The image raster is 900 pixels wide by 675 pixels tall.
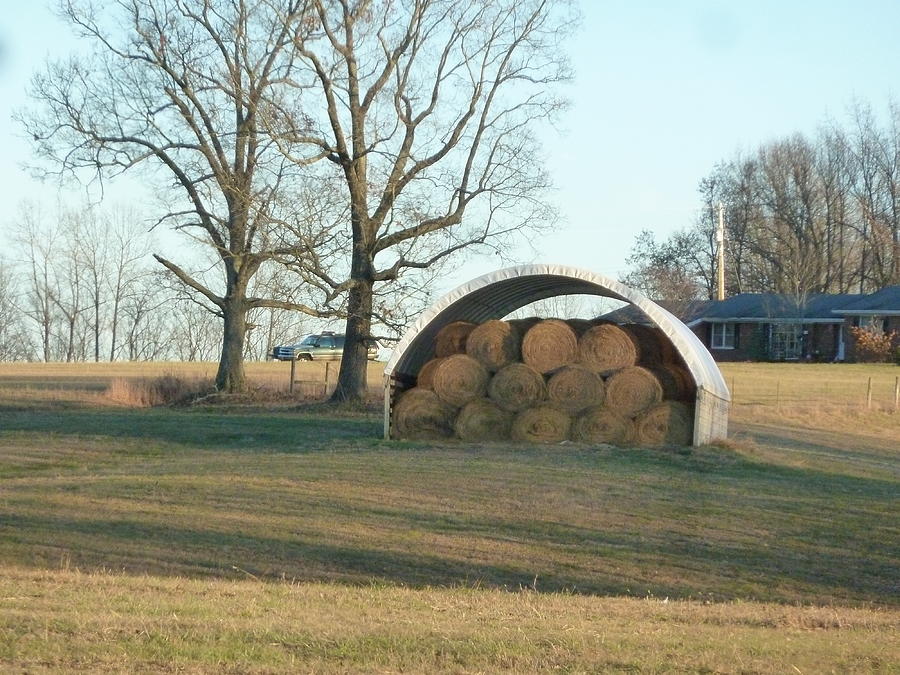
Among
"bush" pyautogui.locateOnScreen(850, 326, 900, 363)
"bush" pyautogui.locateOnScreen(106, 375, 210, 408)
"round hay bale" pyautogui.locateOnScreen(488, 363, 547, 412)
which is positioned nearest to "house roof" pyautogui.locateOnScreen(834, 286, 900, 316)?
"bush" pyautogui.locateOnScreen(850, 326, 900, 363)

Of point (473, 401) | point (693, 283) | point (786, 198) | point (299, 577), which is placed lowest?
point (299, 577)

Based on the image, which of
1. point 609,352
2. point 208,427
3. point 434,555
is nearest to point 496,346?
point 609,352

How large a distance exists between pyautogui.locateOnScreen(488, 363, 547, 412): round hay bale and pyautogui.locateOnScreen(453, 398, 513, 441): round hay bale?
15 cm

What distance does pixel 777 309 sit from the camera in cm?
6216

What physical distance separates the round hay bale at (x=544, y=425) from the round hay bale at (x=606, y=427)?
13.3 inches

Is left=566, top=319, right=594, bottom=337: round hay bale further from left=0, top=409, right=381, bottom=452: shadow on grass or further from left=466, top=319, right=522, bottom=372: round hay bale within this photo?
left=0, top=409, right=381, bottom=452: shadow on grass

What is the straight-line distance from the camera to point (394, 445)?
20906 millimetres

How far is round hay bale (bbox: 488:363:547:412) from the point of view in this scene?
2069 centimetres

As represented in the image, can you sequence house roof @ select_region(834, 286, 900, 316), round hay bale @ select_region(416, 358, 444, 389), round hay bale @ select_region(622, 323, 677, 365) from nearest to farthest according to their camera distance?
round hay bale @ select_region(622, 323, 677, 365)
round hay bale @ select_region(416, 358, 444, 389)
house roof @ select_region(834, 286, 900, 316)

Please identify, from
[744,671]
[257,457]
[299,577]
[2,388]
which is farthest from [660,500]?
[2,388]

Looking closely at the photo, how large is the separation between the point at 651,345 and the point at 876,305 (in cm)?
4120

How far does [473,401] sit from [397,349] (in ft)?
5.85

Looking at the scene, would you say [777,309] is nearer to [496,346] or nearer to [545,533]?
[496,346]

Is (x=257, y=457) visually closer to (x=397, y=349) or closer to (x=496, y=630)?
(x=397, y=349)
